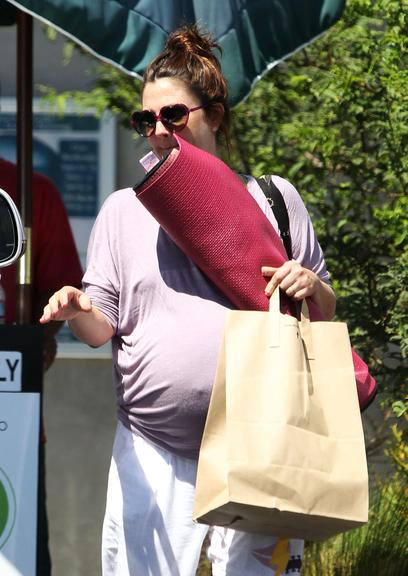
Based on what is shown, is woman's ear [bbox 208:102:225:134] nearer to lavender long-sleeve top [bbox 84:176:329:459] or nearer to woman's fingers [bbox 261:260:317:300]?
lavender long-sleeve top [bbox 84:176:329:459]

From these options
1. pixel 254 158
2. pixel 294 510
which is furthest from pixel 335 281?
pixel 294 510

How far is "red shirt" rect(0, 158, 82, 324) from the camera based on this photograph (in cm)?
450

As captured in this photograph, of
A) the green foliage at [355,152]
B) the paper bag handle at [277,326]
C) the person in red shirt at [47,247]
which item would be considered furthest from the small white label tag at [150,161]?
the green foliage at [355,152]

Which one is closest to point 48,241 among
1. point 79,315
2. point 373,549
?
point 79,315

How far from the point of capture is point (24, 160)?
158 inches

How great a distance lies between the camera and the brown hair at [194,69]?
316 centimetres

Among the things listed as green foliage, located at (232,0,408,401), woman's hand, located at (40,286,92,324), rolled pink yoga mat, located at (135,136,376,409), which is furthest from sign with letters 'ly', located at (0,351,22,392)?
green foliage, located at (232,0,408,401)

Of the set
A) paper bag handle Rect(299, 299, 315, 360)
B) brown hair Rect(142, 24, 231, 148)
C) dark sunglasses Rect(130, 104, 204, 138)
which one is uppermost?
brown hair Rect(142, 24, 231, 148)

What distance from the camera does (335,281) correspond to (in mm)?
4879

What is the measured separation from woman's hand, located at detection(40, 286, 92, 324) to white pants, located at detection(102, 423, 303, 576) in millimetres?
408

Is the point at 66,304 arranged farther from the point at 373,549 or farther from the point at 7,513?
the point at 373,549

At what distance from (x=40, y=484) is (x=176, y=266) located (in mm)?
753

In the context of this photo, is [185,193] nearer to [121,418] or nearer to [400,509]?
[121,418]

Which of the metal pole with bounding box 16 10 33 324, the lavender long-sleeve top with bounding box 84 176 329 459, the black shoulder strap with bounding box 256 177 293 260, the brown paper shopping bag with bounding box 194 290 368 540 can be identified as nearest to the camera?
the brown paper shopping bag with bounding box 194 290 368 540
